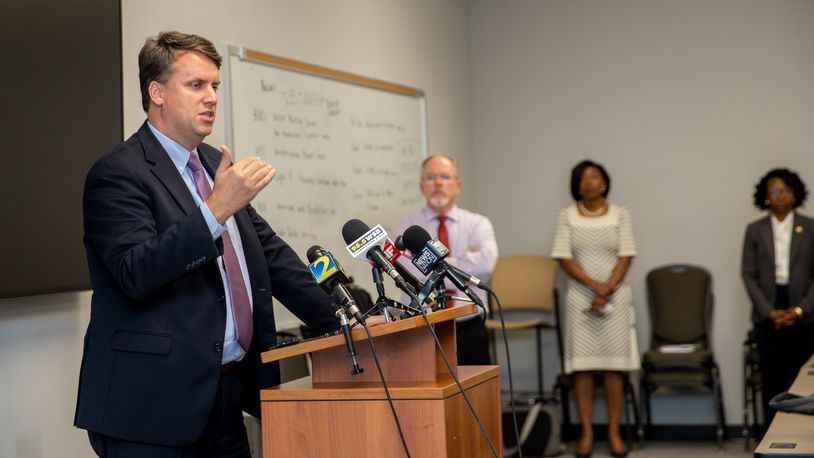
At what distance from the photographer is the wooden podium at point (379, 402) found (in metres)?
2.34

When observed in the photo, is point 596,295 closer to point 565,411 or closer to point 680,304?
point 680,304

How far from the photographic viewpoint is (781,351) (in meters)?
6.93

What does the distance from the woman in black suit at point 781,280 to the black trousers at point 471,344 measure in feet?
7.51

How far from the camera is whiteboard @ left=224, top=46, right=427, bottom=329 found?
5094 millimetres

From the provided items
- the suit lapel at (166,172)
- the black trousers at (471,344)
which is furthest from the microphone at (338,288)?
the black trousers at (471,344)

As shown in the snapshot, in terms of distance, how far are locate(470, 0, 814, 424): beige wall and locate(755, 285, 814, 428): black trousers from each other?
0.71 meters

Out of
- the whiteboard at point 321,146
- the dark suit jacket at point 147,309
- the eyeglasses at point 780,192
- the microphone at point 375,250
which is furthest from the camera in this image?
the eyeglasses at point 780,192

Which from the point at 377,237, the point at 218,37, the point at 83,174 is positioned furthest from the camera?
the point at 218,37

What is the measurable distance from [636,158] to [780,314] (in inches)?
66.8

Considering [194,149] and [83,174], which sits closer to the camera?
[194,149]

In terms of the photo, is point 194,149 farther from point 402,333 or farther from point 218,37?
point 218,37

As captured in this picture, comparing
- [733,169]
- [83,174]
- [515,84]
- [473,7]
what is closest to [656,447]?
[733,169]

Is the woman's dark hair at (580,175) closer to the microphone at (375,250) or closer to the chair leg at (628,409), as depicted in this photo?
the chair leg at (628,409)

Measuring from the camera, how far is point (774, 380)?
691cm
